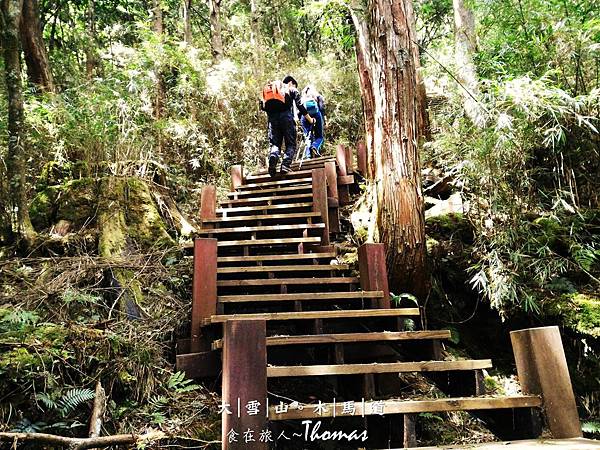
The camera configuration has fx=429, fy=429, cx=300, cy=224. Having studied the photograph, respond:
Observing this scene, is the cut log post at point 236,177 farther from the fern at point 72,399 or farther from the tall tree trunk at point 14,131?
the fern at point 72,399

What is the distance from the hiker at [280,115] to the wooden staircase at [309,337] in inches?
30.0

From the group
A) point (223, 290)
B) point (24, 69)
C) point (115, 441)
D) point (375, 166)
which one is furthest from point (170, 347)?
point (24, 69)

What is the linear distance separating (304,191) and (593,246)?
372 centimetres

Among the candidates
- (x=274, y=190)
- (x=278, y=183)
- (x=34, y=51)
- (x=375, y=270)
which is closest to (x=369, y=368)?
(x=375, y=270)

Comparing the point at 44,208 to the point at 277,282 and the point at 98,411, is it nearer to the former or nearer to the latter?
the point at 277,282

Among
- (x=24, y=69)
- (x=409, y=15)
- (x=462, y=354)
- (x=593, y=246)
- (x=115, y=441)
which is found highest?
(x=24, y=69)

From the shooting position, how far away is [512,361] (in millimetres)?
5121

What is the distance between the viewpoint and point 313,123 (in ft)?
28.5

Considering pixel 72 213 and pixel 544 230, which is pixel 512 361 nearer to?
pixel 544 230

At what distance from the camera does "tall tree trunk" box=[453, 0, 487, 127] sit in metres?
5.42

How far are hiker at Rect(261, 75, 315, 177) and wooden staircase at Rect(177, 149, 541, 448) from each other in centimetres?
76

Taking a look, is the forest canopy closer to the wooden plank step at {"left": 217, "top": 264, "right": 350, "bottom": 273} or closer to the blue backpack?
the wooden plank step at {"left": 217, "top": 264, "right": 350, "bottom": 273}

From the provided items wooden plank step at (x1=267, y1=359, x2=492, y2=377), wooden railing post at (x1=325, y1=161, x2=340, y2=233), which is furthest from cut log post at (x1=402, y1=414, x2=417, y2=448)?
wooden railing post at (x1=325, y1=161, x2=340, y2=233)

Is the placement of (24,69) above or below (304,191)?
above
